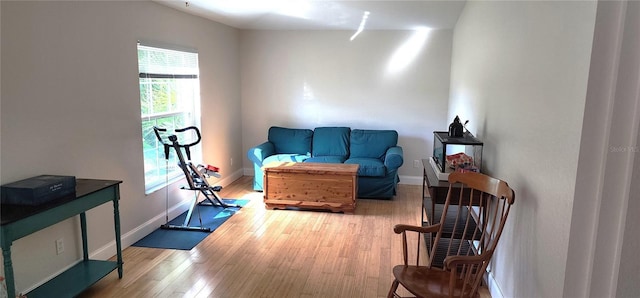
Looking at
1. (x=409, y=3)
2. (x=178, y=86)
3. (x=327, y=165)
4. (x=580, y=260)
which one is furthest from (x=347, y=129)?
(x=580, y=260)

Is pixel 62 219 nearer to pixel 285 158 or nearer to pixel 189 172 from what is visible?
pixel 189 172

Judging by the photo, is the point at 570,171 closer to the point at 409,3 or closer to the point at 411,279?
the point at 411,279

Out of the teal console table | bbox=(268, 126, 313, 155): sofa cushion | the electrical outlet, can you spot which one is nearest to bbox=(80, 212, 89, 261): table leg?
the teal console table

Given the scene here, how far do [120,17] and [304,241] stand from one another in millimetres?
2538

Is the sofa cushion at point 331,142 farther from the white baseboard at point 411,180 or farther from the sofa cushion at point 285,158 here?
the white baseboard at point 411,180

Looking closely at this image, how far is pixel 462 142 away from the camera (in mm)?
3188

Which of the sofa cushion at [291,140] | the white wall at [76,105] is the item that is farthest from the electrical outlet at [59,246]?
the sofa cushion at [291,140]

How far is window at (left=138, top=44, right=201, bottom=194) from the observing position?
4.06 metres

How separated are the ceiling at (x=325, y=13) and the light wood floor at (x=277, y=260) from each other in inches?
93.5

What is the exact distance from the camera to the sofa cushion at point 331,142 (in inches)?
229

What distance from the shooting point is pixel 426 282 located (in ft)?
7.39

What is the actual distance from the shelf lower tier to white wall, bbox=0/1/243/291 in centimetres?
9

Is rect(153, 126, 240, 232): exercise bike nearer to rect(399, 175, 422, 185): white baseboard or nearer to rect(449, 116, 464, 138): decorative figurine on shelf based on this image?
rect(449, 116, 464, 138): decorative figurine on shelf

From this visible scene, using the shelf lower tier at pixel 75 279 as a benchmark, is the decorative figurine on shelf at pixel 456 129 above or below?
above
